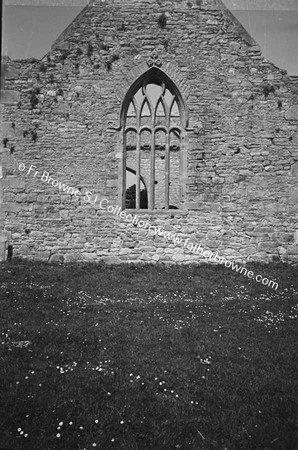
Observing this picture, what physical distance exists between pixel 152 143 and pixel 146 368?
7942mm

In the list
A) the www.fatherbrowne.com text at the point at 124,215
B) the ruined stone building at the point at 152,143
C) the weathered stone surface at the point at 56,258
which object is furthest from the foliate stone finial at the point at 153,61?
the weathered stone surface at the point at 56,258

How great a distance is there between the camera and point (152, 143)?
10.6 m

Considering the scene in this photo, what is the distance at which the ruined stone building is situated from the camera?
1043cm

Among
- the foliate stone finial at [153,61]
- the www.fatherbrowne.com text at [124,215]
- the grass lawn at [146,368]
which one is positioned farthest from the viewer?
the www.fatherbrowne.com text at [124,215]

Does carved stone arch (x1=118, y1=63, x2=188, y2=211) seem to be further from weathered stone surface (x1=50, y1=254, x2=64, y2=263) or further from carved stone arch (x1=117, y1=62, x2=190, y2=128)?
weathered stone surface (x1=50, y1=254, x2=64, y2=263)

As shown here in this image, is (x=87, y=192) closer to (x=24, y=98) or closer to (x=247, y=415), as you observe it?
(x=24, y=98)

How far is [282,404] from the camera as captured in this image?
3.23 metres

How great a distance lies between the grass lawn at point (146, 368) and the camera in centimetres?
274

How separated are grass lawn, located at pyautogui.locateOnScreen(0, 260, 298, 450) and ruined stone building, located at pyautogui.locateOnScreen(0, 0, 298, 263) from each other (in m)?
3.09

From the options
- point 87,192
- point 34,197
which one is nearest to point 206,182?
point 87,192

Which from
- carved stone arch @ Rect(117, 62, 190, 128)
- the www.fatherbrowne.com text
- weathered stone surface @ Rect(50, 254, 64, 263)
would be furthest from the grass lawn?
carved stone arch @ Rect(117, 62, 190, 128)

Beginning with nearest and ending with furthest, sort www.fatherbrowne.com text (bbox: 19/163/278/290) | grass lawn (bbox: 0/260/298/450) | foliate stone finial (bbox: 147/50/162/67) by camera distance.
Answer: grass lawn (bbox: 0/260/298/450)
foliate stone finial (bbox: 147/50/162/67)
www.fatherbrowne.com text (bbox: 19/163/278/290)

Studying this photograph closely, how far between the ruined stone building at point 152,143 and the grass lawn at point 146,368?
309 cm

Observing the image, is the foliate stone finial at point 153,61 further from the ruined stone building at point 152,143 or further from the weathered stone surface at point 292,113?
the weathered stone surface at point 292,113
